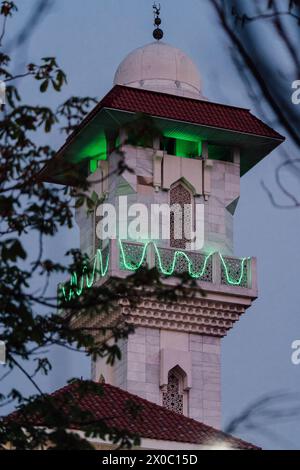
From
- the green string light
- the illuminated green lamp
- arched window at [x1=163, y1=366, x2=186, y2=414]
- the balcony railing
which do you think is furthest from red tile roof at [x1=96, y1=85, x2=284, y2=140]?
arched window at [x1=163, y1=366, x2=186, y2=414]

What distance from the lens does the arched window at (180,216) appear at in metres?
33.4

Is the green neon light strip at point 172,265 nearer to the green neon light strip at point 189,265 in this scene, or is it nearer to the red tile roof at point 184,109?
the green neon light strip at point 189,265

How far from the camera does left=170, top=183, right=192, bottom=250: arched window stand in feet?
110

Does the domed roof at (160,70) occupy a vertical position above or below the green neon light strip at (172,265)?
above

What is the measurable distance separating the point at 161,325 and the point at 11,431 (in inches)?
748

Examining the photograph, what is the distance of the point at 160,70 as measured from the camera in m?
34.8

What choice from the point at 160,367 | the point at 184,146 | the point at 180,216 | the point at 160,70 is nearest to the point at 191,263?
the point at 180,216

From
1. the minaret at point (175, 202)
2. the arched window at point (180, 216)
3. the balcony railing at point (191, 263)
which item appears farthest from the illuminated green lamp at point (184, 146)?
the balcony railing at point (191, 263)

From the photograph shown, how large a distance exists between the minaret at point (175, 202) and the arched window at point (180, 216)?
1.4 inches

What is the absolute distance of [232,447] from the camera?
21.6 metres

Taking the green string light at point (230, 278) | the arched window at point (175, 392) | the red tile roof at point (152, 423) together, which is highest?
the green string light at point (230, 278)

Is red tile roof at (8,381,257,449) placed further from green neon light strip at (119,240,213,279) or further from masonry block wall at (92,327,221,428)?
green neon light strip at (119,240,213,279)
